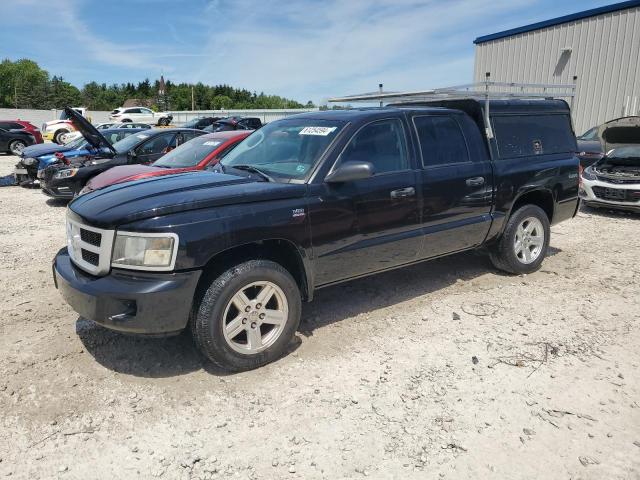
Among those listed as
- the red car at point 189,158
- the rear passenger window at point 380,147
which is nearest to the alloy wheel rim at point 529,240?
the rear passenger window at point 380,147

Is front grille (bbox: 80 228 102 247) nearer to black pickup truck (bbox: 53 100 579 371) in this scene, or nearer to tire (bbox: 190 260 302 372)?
black pickup truck (bbox: 53 100 579 371)

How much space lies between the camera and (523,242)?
5609mm

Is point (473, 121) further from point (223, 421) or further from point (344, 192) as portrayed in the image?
point (223, 421)

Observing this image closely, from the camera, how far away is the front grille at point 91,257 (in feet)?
10.9

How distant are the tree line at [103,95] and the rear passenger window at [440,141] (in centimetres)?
7379

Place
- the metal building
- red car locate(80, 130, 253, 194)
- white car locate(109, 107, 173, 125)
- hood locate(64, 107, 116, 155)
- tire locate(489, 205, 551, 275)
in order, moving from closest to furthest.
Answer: tire locate(489, 205, 551, 275)
red car locate(80, 130, 253, 194)
hood locate(64, 107, 116, 155)
the metal building
white car locate(109, 107, 173, 125)

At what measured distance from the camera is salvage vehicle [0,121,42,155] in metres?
21.1

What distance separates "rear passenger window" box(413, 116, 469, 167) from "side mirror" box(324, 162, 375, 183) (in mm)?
964

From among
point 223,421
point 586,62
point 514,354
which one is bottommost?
point 223,421

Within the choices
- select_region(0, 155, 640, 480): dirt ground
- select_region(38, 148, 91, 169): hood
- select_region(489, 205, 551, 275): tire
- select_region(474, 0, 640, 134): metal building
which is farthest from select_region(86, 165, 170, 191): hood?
select_region(474, 0, 640, 134): metal building

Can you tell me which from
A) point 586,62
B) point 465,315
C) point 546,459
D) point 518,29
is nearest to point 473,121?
point 465,315

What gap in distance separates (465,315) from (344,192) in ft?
5.65

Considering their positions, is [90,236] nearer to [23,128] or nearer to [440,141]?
[440,141]

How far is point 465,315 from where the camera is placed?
460cm
